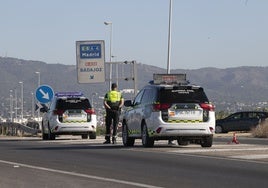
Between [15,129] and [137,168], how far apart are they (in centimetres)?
2800

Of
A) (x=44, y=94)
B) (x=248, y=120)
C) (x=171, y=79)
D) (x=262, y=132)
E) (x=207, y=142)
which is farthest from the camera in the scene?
(x=248, y=120)

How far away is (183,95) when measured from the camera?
22203 mm

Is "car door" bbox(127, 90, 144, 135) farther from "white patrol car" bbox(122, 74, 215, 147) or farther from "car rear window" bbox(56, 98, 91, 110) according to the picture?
"car rear window" bbox(56, 98, 91, 110)

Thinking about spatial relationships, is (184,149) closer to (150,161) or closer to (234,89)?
(150,161)

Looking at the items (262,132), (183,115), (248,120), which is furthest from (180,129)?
(248,120)

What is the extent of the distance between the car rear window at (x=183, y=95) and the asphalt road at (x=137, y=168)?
134 cm

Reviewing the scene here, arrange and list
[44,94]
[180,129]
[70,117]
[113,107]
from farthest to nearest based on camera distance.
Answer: [44,94]
[70,117]
[113,107]
[180,129]

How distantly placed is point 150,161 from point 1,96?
183482mm

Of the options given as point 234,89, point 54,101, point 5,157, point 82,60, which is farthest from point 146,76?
point 5,157

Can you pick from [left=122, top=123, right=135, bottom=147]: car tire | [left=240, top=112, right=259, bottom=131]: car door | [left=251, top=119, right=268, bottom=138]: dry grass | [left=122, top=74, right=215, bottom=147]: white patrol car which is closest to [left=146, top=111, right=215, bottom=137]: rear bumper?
[left=122, top=74, right=215, bottom=147]: white patrol car

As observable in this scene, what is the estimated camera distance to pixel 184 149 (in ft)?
70.7

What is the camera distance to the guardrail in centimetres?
4075

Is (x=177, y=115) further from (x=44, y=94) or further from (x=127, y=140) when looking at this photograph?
(x=44, y=94)

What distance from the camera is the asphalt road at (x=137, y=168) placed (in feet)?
44.4
